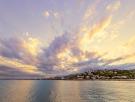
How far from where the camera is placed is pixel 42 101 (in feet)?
300

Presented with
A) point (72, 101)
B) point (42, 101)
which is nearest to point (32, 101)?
point (42, 101)

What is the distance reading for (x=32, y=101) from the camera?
90.4 m

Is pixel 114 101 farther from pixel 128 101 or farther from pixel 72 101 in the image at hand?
pixel 72 101

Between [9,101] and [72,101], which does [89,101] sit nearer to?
[72,101]

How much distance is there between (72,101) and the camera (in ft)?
302

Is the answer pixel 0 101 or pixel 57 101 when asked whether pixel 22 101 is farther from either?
pixel 57 101

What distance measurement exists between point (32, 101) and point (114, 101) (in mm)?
36853

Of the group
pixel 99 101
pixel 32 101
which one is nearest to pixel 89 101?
pixel 99 101

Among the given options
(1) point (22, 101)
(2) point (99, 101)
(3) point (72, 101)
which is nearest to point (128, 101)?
(2) point (99, 101)

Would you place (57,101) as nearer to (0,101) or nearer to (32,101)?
(32,101)

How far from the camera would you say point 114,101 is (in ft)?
306

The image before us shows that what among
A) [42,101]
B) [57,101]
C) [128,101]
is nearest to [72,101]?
[57,101]

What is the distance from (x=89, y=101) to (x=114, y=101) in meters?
11.3

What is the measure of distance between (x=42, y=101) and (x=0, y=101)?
61.6ft
